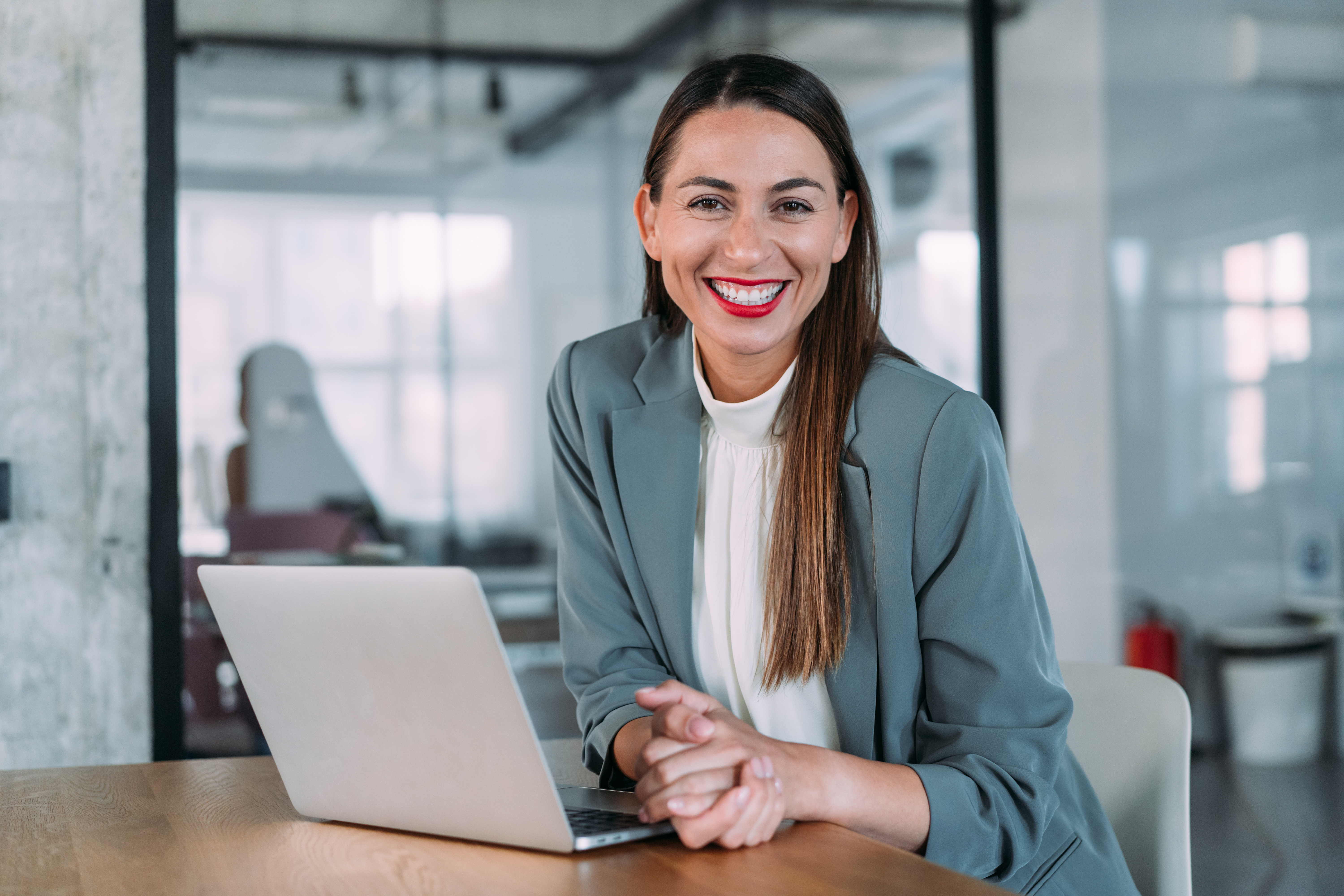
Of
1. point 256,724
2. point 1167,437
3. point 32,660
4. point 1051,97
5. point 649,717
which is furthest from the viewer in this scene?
point 1051,97

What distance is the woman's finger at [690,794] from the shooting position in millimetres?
948

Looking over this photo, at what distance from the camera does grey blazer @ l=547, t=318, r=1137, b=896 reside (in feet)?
3.83

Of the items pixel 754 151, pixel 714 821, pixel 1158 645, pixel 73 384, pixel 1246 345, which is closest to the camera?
pixel 714 821

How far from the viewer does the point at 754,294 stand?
1.36 m

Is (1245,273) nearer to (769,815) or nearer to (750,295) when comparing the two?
(750,295)

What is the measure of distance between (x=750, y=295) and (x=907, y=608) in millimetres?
376

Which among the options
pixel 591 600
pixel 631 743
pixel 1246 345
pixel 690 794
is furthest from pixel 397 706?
pixel 1246 345

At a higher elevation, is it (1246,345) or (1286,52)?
(1286,52)

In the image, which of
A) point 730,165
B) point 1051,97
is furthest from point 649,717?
point 1051,97

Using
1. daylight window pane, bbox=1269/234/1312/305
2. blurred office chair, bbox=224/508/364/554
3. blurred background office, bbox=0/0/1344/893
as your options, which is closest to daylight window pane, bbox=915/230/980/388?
blurred background office, bbox=0/0/1344/893

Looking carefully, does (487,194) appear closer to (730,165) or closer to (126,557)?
(126,557)

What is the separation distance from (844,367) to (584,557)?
1.19 feet

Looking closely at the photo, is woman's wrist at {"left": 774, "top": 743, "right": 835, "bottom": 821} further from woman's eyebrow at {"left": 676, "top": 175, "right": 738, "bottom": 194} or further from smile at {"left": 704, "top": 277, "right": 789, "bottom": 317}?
woman's eyebrow at {"left": 676, "top": 175, "right": 738, "bottom": 194}

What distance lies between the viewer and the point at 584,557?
4.68ft
